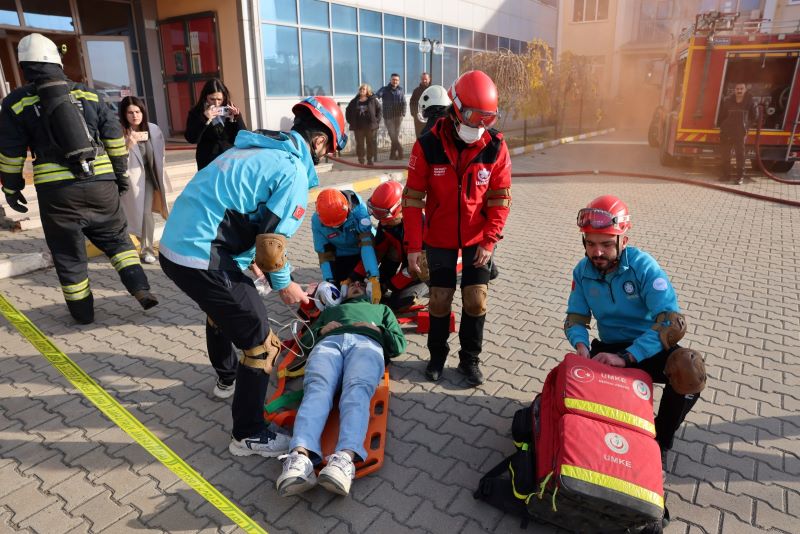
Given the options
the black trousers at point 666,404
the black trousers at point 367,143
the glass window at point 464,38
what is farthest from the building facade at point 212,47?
the black trousers at point 666,404

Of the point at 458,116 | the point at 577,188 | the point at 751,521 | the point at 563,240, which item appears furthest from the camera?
the point at 577,188

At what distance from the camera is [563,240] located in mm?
7504

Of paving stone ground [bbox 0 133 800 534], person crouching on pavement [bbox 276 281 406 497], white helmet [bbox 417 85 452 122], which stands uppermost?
white helmet [bbox 417 85 452 122]

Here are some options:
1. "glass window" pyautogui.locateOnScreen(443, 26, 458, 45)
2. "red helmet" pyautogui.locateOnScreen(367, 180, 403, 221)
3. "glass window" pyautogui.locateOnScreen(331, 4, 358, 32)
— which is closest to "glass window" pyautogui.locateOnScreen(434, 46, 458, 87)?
"glass window" pyautogui.locateOnScreen(443, 26, 458, 45)

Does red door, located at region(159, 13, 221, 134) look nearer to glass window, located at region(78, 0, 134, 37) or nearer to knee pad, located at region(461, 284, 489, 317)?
glass window, located at region(78, 0, 134, 37)

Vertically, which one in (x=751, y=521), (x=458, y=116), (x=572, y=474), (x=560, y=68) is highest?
(x=560, y=68)

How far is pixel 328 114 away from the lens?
2820 millimetres

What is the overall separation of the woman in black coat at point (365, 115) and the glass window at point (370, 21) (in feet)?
15.2

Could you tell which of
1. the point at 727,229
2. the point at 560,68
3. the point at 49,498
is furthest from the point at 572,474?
the point at 560,68

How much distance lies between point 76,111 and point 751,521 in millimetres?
5261

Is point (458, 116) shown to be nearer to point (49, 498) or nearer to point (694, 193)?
point (49, 498)

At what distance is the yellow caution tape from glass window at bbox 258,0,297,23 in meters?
10.6

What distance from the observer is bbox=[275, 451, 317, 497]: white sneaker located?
255cm

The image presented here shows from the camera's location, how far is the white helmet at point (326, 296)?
3.62m
